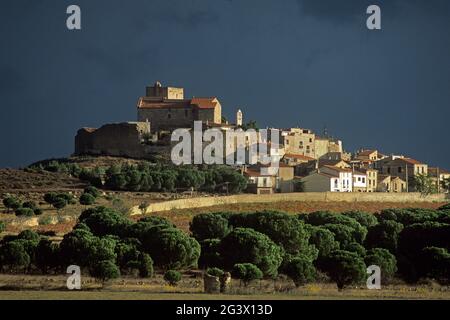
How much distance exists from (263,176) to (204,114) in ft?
36.9

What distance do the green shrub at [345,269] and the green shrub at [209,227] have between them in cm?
987

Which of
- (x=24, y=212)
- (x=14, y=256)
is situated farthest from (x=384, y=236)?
(x=24, y=212)

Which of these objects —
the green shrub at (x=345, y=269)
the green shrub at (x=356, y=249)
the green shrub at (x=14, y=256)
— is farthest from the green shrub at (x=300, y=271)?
the green shrub at (x=14, y=256)

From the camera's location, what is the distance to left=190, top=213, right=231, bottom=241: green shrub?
145ft

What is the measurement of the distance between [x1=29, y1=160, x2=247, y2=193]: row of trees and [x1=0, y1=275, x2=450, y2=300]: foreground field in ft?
106

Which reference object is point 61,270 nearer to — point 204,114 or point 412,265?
point 412,265

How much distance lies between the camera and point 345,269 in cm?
3403

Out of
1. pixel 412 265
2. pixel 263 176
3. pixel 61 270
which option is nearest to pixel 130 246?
pixel 61 270

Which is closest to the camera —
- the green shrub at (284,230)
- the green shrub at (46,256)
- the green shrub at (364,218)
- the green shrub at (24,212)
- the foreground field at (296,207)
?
the green shrub at (46,256)

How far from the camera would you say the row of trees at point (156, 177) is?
67.4 meters

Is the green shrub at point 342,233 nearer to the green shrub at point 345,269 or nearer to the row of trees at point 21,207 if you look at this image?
the green shrub at point 345,269

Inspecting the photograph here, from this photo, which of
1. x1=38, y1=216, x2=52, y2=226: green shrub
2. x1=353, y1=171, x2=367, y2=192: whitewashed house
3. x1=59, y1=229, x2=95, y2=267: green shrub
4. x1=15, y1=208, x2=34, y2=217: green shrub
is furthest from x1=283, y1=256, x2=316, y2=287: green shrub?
x1=353, y1=171, x2=367, y2=192: whitewashed house

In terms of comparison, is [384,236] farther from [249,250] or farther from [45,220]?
[45,220]

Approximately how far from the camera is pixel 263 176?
7644 centimetres
